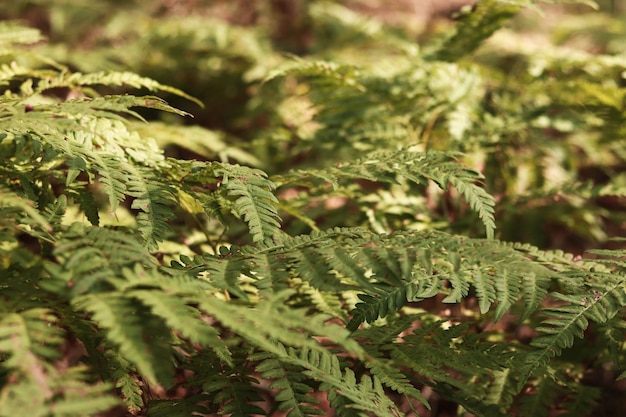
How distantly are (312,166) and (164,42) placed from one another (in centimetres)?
178

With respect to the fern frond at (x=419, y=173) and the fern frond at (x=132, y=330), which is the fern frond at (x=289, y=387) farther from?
the fern frond at (x=419, y=173)

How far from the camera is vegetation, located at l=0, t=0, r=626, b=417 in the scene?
3.61 feet

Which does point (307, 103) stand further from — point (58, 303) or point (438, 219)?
point (58, 303)

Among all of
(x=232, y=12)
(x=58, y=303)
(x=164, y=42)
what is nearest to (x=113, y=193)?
(x=58, y=303)

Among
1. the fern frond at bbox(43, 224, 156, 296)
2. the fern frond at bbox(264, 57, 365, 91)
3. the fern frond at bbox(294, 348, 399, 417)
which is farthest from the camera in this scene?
the fern frond at bbox(264, 57, 365, 91)

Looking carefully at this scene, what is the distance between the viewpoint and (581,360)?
197 cm

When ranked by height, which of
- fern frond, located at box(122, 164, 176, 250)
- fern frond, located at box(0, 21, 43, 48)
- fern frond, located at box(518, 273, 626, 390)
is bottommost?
fern frond, located at box(518, 273, 626, 390)

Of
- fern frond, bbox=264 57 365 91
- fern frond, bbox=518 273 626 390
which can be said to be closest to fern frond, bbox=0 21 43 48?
fern frond, bbox=264 57 365 91

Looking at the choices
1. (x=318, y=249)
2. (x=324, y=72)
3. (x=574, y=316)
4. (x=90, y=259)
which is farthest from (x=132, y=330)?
(x=324, y=72)

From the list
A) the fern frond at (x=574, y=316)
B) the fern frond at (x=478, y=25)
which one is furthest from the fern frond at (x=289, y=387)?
the fern frond at (x=478, y=25)

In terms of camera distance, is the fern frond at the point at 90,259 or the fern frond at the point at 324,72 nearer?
the fern frond at the point at 90,259

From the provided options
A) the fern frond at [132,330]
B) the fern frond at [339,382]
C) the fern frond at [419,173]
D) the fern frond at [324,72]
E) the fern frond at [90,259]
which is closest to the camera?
the fern frond at [132,330]

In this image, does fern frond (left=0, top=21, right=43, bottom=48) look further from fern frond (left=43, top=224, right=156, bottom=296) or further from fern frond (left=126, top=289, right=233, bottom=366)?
fern frond (left=126, top=289, right=233, bottom=366)

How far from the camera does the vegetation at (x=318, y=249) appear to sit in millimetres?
1100
